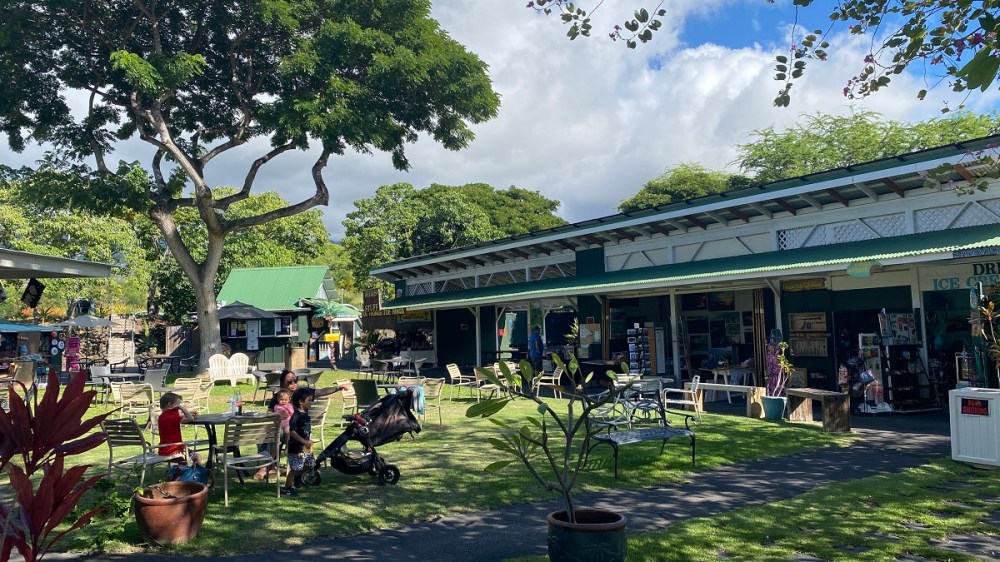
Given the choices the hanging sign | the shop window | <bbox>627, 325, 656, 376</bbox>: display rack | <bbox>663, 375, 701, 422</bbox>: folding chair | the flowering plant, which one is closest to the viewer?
the hanging sign

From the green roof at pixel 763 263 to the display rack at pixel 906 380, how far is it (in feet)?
6.05

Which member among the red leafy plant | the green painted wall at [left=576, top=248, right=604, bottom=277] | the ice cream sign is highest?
the green painted wall at [left=576, top=248, right=604, bottom=277]

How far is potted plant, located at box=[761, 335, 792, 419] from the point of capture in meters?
11.8

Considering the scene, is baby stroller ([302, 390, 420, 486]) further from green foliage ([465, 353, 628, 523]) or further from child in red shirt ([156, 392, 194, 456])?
child in red shirt ([156, 392, 194, 456])

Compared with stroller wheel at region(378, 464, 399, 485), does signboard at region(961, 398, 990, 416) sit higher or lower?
higher

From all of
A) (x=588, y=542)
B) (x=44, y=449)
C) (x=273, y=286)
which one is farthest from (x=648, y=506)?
(x=273, y=286)

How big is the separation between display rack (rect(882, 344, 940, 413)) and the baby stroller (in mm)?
8744

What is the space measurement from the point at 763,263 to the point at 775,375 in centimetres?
222

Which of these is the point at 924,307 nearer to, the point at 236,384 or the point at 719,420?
the point at 719,420

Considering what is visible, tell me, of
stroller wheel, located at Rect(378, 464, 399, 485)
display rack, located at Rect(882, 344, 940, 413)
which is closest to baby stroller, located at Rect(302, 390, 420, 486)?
stroller wheel, located at Rect(378, 464, 399, 485)

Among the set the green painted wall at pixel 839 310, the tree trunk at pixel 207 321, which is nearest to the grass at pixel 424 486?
the green painted wall at pixel 839 310

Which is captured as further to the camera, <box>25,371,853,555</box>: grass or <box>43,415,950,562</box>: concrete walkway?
<box>25,371,853,555</box>: grass

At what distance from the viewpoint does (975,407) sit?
7.70 m

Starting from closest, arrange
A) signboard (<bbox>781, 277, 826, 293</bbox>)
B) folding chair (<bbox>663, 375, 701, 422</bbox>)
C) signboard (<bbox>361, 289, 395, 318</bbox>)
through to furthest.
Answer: folding chair (<bbox>663, 375, 701, 422</bbox>) → signboard (<bbox>781, 277, 826, 293</bbox>) → signboard (<bbox>361, 289, 395, 318</bbox>)
